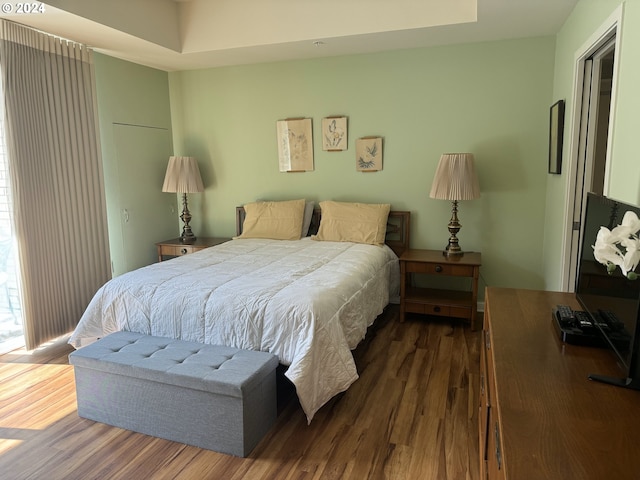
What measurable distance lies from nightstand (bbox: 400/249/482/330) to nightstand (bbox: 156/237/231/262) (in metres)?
1.93

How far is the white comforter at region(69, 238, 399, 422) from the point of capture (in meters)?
2.22

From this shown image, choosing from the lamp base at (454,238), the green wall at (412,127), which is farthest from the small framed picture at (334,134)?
the lamp base at (454,238)

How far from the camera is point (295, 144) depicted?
14.1ft

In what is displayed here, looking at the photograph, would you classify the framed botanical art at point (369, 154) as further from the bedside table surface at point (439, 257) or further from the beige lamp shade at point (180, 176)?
the beige lamp shade at point (180, 176)

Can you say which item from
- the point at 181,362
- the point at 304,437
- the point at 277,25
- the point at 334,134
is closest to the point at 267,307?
the point at 181,362

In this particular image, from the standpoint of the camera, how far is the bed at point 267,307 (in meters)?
2.22

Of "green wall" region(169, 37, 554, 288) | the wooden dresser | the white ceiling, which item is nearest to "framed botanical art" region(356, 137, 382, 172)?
"green wall" region(169, 37, 554, 288)

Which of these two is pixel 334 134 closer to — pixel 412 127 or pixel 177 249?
pixel 412 127

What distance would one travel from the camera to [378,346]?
3248mm

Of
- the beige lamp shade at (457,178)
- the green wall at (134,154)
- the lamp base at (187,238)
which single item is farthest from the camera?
the lamp base at (187,238)

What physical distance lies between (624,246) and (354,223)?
2.71 metres

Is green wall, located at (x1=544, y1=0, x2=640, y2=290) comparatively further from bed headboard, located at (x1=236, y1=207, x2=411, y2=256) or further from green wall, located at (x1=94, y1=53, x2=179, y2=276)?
green wall, located at (x1=94, y1=53, x2=179, y2=276)

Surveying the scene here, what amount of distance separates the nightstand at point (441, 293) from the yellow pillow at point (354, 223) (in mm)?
331

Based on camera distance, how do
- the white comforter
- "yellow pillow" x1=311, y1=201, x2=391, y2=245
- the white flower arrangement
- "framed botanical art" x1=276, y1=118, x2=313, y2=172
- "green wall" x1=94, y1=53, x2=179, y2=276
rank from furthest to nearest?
"framed botanical art" x1=276, y1=118, x2=313, y2=172 < "green wall" x1=94, y1=53, x2=179, y2=276 < "yellow pillow" x1=311, y1=201, x2=391, y2=245 < the white comforter < the white flower arrangement
